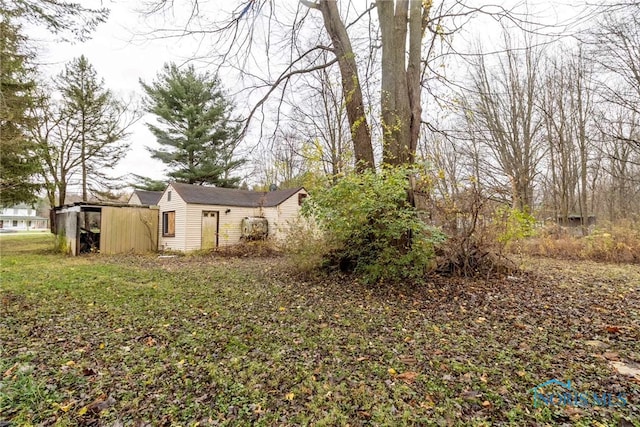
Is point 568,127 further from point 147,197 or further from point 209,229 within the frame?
point 147,197

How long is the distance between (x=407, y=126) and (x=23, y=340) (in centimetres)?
612

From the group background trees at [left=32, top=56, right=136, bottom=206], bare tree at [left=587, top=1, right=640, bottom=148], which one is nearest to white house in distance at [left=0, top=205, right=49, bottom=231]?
background trees at [left=32, top=56, right=136, bottom=206]

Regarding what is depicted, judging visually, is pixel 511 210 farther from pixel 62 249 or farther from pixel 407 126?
pixel 62 249

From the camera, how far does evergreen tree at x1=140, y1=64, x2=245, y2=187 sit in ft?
58.0

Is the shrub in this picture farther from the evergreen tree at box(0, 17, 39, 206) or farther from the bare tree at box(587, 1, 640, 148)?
the evergreen tree at box(0, 17, 39, 206)

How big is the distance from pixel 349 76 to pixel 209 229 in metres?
8.99

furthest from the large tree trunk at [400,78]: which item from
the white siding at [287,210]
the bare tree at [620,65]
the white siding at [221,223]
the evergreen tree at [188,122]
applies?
the evergreen tree at [188,122]

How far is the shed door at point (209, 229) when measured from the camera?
1209 cm

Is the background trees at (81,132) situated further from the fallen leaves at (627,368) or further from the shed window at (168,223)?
the fallen leaves at (627,368)

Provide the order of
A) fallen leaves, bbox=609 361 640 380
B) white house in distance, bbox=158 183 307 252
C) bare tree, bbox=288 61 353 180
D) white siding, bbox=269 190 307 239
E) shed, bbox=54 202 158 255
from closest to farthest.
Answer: fallen leaves, bbox=609 361 640 380 → bare tree, bbox=288 61 353 180 → shed, bbox=54 202 158 255 → white house in distance, bbox=158 183 307 252 → white siding, bbox=269 190 307 239

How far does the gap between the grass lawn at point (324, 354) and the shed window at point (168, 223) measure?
Result: 7.76m

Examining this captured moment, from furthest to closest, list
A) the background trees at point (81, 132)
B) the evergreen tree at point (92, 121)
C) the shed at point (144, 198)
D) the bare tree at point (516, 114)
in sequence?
the shed at point (144, 198) < the evergreen tree at point (92, 121) < the background trees at point (81, 132) < the bare tree at point (516, 114)

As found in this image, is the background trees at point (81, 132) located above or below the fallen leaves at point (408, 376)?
above

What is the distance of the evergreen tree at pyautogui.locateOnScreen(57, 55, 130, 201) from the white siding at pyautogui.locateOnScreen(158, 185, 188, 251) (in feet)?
22.7
